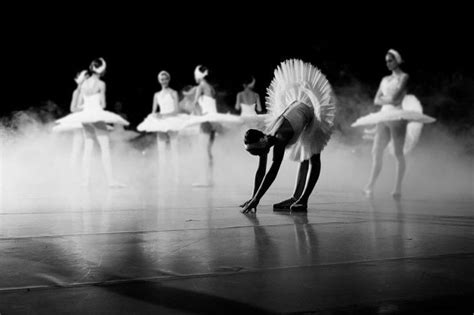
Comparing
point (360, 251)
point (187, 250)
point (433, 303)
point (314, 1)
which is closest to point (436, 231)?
point (360, 251)

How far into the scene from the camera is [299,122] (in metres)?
4.65

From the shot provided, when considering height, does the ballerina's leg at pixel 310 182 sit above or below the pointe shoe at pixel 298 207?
above

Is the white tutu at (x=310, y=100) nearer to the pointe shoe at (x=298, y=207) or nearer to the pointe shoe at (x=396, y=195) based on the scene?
the pointe shoe at (x=298, y=207)

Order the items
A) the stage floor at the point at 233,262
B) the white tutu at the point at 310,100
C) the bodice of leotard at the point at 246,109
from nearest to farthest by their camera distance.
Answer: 1. the stage floor at the point at 233,262
2. the white tutu at the point at 310,100
3. the bodice of leotard at the point at 246,109

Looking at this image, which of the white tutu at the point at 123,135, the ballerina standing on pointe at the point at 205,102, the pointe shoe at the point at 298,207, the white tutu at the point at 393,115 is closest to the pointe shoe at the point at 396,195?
the white tutu at the point at 393,115

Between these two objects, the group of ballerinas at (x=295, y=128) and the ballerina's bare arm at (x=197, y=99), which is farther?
the ballerina's bare arm at (x=197, y=99)

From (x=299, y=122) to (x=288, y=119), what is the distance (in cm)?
10

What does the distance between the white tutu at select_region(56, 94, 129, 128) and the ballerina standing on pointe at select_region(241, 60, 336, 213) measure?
3.12 metres

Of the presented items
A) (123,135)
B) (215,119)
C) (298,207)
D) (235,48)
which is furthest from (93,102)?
(235,48)

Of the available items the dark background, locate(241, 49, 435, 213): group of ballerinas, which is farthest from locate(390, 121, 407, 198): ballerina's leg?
the dark background

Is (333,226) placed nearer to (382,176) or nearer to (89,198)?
(89,198)

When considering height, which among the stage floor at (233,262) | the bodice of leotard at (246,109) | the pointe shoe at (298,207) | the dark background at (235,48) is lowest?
the stage floor at (233,262)

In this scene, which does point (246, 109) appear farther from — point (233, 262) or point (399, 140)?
point (233, 262)

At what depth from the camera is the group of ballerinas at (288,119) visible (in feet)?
15.1
